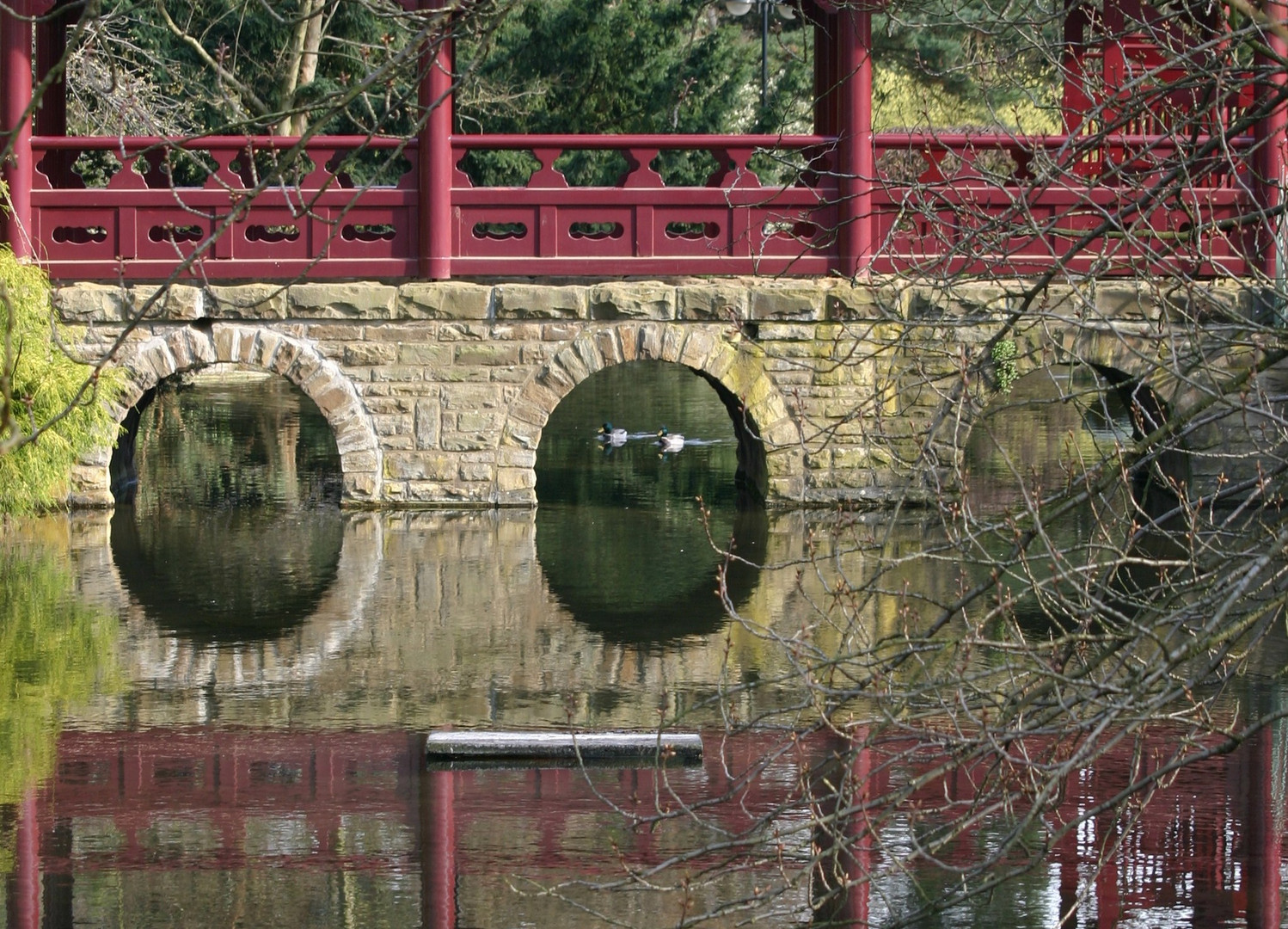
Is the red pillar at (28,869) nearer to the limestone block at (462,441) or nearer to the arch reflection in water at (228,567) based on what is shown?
the arch reflection in water at (228,567)

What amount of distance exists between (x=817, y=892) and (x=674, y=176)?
17983 mm

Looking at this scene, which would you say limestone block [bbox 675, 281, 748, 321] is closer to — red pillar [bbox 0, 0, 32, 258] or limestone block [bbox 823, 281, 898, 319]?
limestone block [bbox 823, 281, 898, 319]

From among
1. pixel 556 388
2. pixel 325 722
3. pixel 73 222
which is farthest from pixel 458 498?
pixel 325 722

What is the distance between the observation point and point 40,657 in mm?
10664

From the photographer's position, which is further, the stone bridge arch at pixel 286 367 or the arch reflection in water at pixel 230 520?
the stone bridge arch at pixel 286 367

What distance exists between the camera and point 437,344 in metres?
14.9

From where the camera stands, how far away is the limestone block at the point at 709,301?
14.7 metres

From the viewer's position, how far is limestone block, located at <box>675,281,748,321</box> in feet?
48.3

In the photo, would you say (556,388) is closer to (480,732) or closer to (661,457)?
(661,457)

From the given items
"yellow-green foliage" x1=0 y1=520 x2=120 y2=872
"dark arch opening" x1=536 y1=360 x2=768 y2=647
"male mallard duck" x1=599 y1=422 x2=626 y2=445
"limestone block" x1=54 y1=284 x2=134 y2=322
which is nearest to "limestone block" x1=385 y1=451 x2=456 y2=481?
"dark arch opening" x1=536 y1=360 x2=768 y2=647

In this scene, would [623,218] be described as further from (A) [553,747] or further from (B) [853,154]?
(A) [553,747]

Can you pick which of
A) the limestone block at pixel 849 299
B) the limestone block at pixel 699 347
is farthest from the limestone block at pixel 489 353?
the limestone block at pixel 849 299

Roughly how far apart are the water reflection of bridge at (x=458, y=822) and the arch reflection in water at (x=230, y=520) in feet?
9.90

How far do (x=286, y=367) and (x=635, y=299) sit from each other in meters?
2.89
